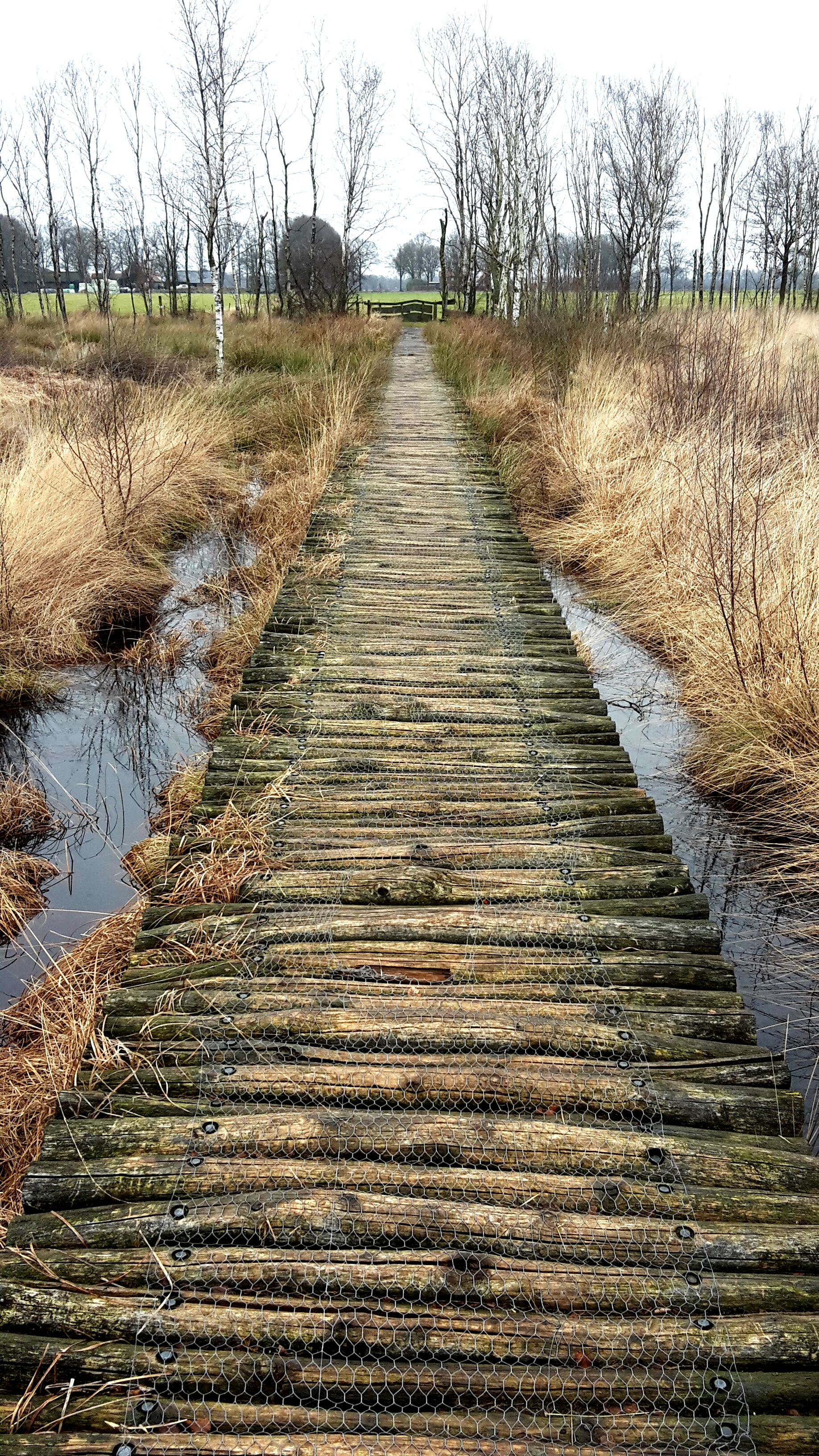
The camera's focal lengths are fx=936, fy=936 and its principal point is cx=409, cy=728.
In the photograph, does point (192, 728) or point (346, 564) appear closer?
point (192, 728)

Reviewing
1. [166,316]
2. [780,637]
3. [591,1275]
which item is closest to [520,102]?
[166,316]

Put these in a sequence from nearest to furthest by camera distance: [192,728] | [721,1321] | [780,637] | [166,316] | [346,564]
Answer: [721,1321]
[780,637]
[192,728]
[346,564]
[166,316]

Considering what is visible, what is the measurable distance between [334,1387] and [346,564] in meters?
5.54

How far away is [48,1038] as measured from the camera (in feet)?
9.70

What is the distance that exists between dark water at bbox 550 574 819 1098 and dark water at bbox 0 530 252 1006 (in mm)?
2545

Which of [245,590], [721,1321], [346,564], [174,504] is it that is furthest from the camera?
[174,504]

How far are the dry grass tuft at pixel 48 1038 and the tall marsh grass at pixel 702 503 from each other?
8.94 ft

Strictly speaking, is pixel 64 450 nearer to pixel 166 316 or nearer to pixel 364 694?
pixel 364 694

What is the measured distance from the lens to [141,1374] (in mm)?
1816

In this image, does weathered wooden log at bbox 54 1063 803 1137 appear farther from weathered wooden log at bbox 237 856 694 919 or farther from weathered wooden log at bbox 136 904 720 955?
weathered wooden log at bbox 237 856 694 919

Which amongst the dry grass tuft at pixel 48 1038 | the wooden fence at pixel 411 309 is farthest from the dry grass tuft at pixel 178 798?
the wooden fence at pixel 411 309

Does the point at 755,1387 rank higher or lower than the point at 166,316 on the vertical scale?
lower

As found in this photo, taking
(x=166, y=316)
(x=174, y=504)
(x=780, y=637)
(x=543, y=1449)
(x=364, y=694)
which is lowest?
(x=543, y=1449)

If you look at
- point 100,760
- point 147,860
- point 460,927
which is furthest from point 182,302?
point 460,927
